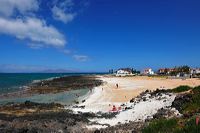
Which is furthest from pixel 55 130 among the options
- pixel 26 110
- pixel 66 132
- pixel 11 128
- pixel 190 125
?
pixel 26 110

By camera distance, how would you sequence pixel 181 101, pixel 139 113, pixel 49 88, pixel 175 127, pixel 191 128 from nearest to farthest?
1. pixel 191 128
2. pixel 175 127
3. pixel 181 101
4. pixel 139 113
5. pixel 49 88

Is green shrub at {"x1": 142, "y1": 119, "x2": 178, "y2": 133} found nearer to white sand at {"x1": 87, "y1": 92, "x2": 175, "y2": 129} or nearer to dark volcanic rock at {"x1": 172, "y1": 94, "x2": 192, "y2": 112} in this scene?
dark volcanic rock at {"x1": 172, "y1": 94, "x2": 192, "y2": 112}

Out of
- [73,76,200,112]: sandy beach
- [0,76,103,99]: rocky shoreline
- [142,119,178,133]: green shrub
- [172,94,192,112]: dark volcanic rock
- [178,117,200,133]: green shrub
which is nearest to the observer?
Result: [178,117,200,133]: green shrub

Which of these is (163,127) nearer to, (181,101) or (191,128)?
(191,128)

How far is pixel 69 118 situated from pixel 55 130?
14.7 ft

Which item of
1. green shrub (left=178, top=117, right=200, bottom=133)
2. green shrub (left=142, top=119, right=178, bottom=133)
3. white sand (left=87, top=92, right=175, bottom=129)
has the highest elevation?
green shrub (left=178, top=117, right=200, bottom=133)

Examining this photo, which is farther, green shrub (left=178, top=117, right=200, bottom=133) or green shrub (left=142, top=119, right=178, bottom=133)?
green shrub (left=142, top=119, right=178, bottom=133)

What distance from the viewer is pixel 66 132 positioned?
22766mm

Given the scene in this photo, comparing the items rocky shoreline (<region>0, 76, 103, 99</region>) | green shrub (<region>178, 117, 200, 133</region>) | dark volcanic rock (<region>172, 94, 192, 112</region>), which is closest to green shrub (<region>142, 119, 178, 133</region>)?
green shrub (<region>178, 117, 200, 133</region>)

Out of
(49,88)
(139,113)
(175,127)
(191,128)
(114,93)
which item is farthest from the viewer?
(49,88)

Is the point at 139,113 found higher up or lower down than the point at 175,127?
lower down

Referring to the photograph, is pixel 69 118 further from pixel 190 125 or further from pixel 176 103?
pixel 190 125

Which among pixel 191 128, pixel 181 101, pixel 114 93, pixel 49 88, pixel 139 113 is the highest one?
pixel 181 101

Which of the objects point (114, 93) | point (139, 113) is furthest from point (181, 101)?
point (114, 93)
